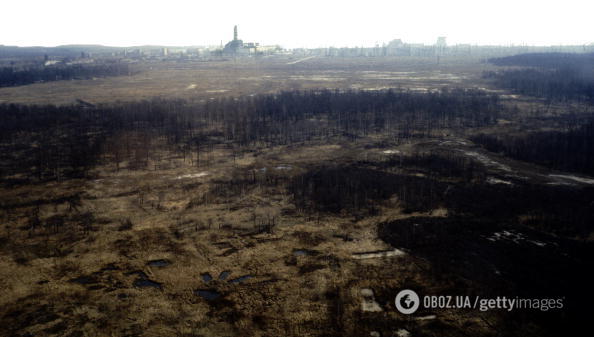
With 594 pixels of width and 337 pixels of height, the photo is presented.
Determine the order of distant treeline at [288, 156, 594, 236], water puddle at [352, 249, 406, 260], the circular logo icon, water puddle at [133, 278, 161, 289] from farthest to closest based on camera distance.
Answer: distant treeline at [288, 156, 594, 236] → water puddle at [352, 249, 406, 260] → water puddle at [133, 278, 161, 289] → the circular logo icon

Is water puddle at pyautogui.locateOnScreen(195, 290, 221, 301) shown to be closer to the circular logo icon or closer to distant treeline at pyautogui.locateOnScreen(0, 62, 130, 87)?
the circular logo icon

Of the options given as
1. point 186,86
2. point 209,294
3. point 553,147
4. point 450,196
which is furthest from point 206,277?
point 186,86

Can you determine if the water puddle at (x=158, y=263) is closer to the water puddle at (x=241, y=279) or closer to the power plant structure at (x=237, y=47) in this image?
the water puddle at (x=241, y=279)

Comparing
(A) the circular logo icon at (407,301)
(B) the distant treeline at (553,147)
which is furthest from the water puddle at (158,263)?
(B) the distant treeline at (553,147)

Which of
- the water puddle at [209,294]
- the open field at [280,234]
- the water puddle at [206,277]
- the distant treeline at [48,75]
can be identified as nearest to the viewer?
the open field at [280,234]

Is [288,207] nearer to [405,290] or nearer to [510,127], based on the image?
[405,290]

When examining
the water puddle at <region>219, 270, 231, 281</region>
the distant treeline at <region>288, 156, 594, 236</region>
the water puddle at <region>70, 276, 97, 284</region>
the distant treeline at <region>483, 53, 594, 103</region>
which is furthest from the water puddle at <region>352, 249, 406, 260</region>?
the distant treeline at <region>483, 53, 594, 103</region>
